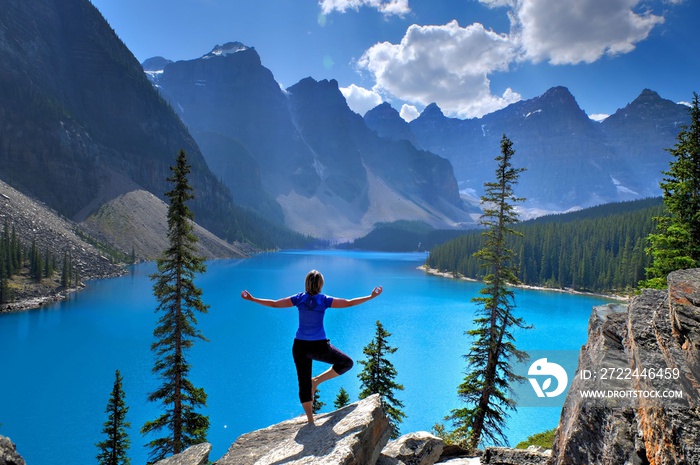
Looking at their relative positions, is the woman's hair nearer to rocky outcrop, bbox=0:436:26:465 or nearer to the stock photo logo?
rocky outcrop, bbox=0:436:26:465

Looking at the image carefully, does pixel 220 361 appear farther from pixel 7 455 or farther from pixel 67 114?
pixel 67 114

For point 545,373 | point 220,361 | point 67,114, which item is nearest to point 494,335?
point 545,373

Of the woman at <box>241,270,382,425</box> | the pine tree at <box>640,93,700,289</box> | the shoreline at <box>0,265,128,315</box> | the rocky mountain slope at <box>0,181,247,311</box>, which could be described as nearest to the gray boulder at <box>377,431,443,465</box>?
the woman at <box>241,270,382,425</box>

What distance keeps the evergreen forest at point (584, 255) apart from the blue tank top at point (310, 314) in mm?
90851

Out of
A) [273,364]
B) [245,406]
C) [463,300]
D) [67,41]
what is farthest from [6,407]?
[67,41]

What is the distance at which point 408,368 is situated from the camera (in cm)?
4006

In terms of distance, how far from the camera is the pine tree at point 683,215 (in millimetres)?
19125

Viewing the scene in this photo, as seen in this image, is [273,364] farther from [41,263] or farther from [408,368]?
[41,263]

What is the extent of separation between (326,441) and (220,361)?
125ft

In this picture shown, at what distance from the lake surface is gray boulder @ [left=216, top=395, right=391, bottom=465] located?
768 inches

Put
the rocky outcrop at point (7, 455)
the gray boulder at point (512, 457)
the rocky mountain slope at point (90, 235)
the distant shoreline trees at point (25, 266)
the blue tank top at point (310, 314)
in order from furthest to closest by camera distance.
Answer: the rocky mountain slope at point (90, 235) → the distant shoreline trees at point (25, 266) → the rocky outcrop at point (7, 455) → the gray boulder at point (512, 457) → the blue tank top at point (310, 314)

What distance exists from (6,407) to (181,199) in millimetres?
26920

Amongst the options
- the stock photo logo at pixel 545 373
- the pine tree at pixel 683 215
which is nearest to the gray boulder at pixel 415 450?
the pine tree at pixel 683 215

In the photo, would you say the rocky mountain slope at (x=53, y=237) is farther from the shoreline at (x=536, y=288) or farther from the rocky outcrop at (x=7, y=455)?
the shoreline at (x=536, y=288)
